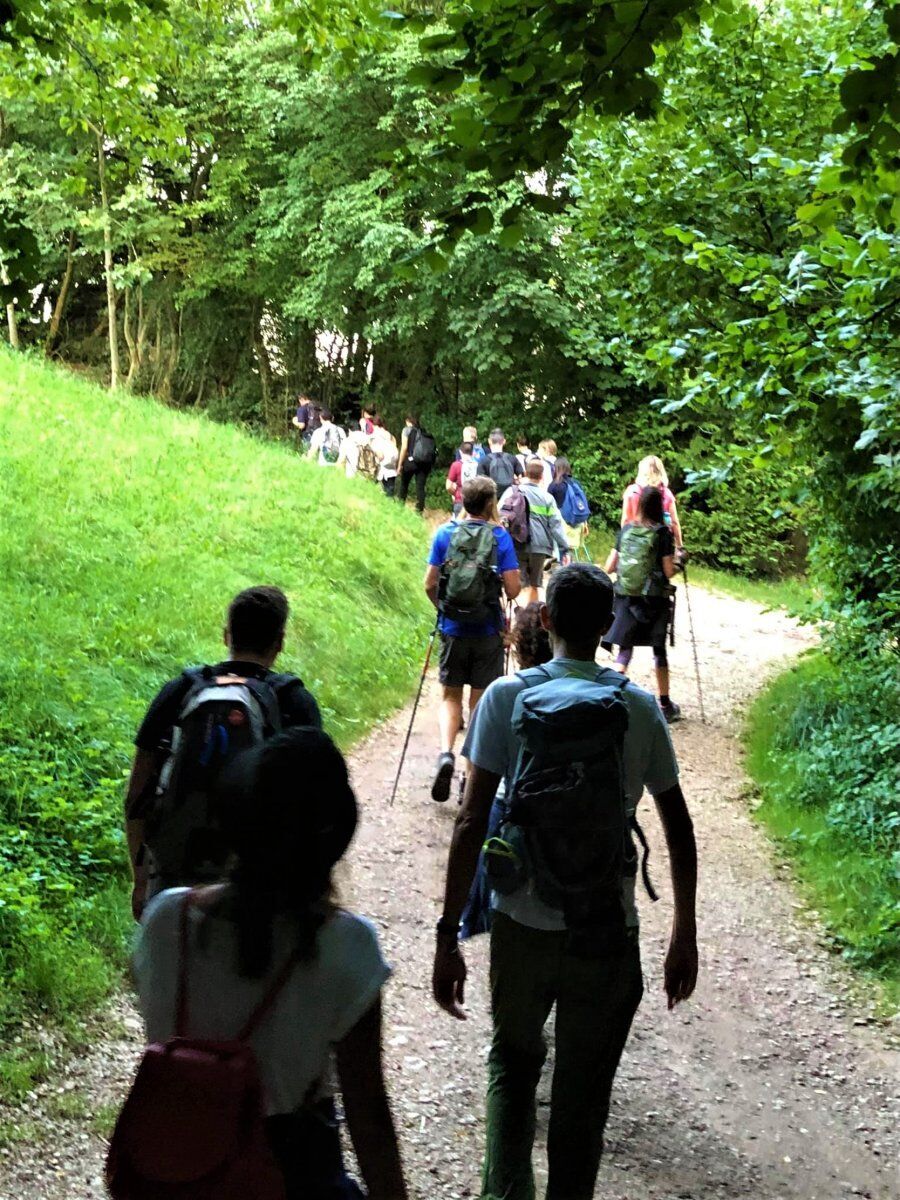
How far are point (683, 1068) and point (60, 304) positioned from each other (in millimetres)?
29480

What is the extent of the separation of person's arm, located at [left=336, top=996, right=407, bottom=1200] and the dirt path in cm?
25

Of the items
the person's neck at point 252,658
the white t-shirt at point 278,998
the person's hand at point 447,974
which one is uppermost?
the person's neck at point 252,658

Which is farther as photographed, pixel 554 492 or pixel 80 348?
pixel 80 348

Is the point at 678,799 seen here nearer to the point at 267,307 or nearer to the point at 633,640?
the point at 633,640

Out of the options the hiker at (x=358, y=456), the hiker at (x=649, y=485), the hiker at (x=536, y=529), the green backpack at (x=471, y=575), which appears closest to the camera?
the green backpack at (x=471, y=575)

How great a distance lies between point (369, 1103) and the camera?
1835 mm

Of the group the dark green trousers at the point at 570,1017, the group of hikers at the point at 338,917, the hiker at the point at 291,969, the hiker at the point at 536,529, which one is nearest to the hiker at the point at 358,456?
the hiker at the point at 536,529

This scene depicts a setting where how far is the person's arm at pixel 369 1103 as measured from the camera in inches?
72.0

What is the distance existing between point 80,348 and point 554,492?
864 inches

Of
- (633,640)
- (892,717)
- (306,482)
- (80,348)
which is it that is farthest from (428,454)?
(80,348)

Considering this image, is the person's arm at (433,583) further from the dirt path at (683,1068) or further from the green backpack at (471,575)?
the dirt path at (683,1068)

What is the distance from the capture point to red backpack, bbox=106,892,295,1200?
62.6 inches

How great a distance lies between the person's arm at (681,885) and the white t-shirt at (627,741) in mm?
62

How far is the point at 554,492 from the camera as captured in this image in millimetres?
14539
